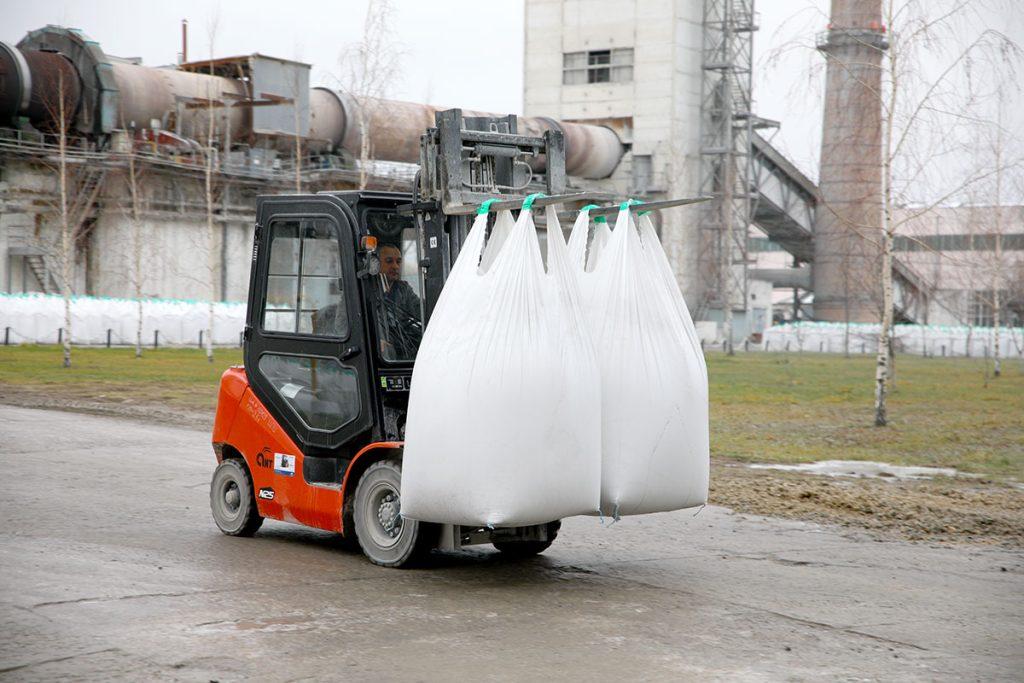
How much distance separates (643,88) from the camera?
63.3 metres

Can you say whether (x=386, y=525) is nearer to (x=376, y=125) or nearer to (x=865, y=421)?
(x=865, y=421)

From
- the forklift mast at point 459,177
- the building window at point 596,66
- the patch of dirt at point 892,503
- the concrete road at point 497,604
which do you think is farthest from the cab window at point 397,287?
the building window at point 596,66

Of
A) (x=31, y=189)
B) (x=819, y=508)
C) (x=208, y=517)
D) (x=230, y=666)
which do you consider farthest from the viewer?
(x=31, y=189)

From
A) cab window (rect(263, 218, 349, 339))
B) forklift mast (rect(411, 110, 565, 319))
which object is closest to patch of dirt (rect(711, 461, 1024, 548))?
forklift mast (rect(411, 110, 565, 319))

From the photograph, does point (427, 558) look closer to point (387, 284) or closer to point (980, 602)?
point (387, 284)

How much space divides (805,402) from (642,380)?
19.9m

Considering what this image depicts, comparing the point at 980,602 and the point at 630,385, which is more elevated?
the point at 630,385

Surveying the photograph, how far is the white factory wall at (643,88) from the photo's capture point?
62.5 metres

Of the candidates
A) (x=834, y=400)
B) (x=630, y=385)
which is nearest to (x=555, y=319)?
(x=630, y=385)

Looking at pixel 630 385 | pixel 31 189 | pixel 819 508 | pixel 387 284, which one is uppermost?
pixel 31 189

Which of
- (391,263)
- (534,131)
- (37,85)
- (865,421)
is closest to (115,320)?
(37,85)

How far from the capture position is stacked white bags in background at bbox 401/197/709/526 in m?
7.19

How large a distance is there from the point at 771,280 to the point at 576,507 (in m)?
72.3

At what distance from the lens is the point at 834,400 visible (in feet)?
90.3
